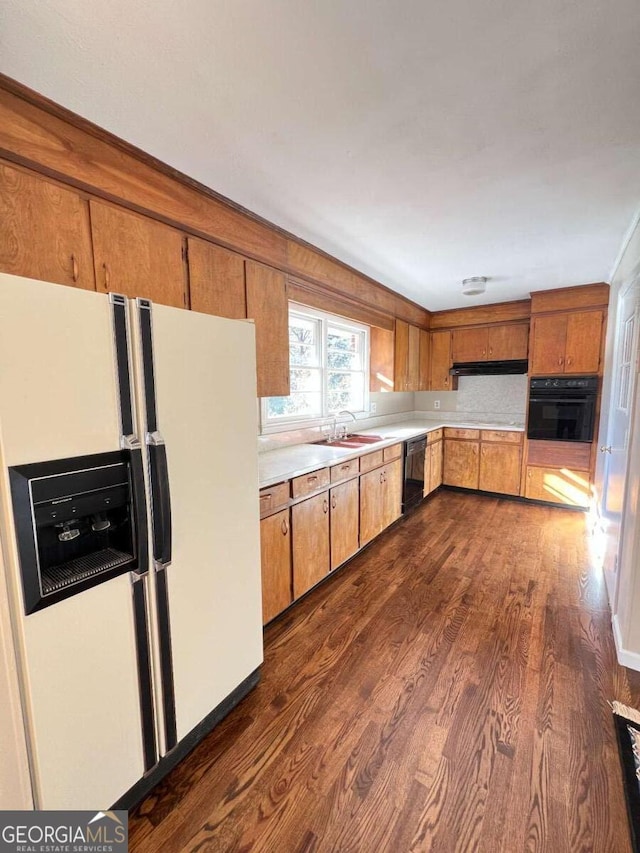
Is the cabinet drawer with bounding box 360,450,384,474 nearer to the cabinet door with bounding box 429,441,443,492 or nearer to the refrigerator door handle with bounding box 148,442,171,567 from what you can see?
the cabinet door with bounding box 429,441,443,492

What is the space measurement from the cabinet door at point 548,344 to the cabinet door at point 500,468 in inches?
38.2

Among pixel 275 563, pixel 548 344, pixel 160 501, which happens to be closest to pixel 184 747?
pixel 275 563

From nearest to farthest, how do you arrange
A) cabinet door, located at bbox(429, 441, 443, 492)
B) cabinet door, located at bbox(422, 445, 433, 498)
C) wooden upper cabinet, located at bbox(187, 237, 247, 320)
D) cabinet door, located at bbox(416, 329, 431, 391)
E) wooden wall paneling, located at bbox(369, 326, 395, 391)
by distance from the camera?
wooden upper cabinet, located at bbox(187, 237, 247, 320) → wooden wall paneling, located at bbox(369, 326, 395, 391) → cabinet door, located at bbox(422, 445, 433, 498) → cabinet door, located at bbox(429, 441, 443, 492) → cabinet door, located at bbox(416, 329, 431, 391)

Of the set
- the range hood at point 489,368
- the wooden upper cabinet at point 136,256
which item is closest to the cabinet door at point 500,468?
the range hood at point 489,368

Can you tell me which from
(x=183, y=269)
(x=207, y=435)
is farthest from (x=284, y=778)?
(x=183, y=269)

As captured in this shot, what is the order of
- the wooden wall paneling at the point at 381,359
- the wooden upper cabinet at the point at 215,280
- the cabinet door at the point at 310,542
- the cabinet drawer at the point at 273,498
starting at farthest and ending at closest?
1. the wooden wall paneling at the point at 381,359
2. the cabinet door at the point at 310,542
3. the cabinet drawer at the point at 273,498
4. the wooden upper cabinet at the point at 215,280

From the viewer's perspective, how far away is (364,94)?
1.27m

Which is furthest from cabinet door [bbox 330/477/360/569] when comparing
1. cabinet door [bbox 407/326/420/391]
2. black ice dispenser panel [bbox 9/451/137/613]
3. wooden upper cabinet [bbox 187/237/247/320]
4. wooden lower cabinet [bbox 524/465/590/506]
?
wooden lower cabinet [bbox 524/465/590/506]

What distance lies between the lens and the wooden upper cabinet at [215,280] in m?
1.88

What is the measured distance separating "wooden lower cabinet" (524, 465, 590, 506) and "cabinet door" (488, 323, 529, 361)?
1.41m

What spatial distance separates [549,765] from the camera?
55.9 inches

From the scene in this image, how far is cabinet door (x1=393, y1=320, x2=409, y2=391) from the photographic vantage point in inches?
168

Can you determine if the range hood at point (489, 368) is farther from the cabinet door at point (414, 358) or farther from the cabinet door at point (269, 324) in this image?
the cabinet door at point (269, 324)

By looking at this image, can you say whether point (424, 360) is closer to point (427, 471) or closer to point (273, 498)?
point (427, 471)
